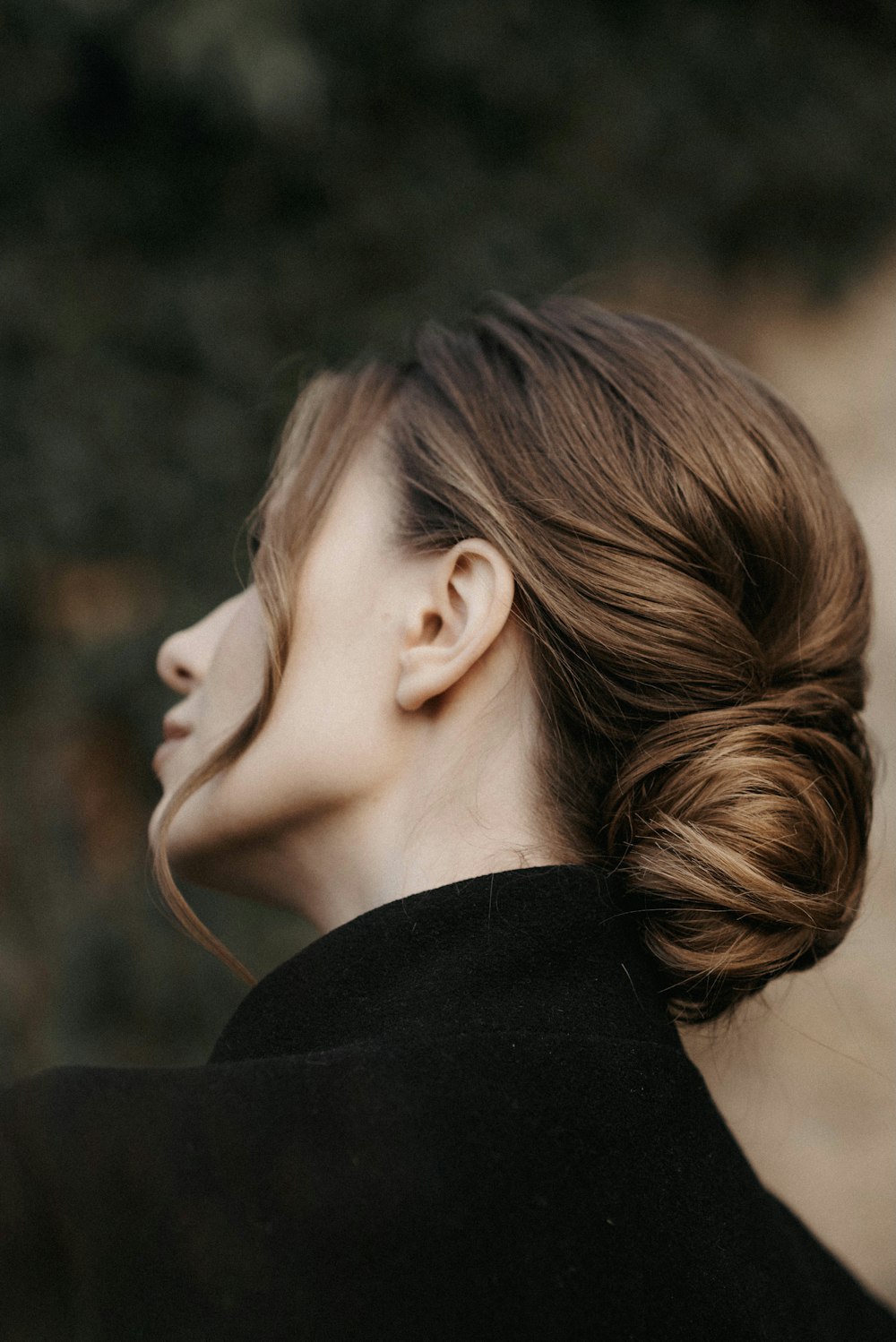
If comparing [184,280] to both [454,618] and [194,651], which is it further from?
[454,618]

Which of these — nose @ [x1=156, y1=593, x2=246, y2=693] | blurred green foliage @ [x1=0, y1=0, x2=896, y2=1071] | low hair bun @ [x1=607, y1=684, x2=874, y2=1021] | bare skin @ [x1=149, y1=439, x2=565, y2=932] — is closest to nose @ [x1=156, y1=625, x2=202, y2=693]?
nose @ [x1=156, y1=593, x2=246, y2=693]

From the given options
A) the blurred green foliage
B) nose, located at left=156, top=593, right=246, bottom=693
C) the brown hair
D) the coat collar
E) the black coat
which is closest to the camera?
the black coat

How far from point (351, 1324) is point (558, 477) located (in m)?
0.81

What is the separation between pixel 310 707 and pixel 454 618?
19 cm

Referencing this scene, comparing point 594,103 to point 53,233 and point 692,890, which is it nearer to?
point 53,233

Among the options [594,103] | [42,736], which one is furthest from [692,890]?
[594,103]

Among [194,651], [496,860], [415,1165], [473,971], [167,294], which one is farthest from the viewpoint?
[167,294]

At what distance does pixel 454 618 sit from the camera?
46.8 inches

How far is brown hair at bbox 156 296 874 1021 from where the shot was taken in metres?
1.12

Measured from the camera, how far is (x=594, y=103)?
290 cm

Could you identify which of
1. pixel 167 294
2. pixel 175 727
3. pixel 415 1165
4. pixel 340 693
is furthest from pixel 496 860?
pixel 167 294

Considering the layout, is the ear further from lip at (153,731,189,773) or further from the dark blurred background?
the dark blurred background

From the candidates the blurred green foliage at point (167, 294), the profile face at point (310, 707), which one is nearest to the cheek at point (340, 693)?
the profile face at point (310, 707)

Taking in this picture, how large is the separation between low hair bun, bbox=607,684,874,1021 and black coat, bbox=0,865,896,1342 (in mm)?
69
